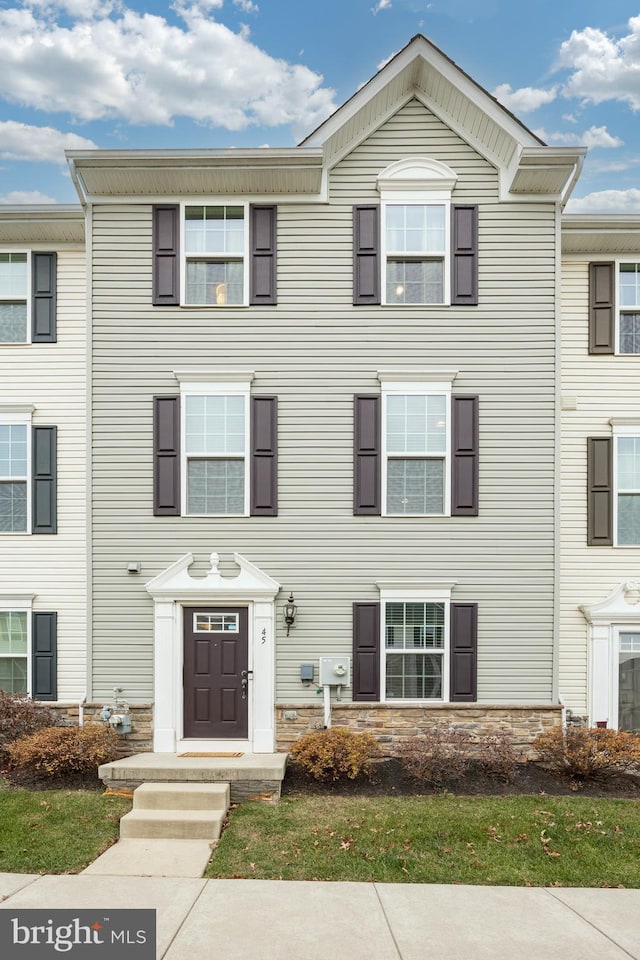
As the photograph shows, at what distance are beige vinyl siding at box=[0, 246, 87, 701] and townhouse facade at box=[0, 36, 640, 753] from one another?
642 mm

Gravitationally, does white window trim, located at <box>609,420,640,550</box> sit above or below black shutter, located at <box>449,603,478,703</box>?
above

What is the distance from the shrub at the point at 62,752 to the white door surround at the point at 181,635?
0.88 meters

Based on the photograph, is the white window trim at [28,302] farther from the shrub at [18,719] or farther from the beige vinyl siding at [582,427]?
the beige vinyl siding at [582,427]

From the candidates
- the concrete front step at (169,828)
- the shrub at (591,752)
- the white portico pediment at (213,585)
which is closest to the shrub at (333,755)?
the concrete front step at (169,828)

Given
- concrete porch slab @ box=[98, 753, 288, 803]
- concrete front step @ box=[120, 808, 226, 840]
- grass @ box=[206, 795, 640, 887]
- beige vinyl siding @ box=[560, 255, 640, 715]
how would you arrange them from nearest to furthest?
grass @ box=[206, 795, 640, 887], concrete front step @ box=[120, 808, 226, 840], concrete porch slab @ box=[98, 753, 288, 803], beige vinyl siding @ box=[560, 255, 640, 715]

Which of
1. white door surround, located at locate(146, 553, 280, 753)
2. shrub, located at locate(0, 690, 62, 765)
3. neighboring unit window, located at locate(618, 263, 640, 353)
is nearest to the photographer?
shrub, located at locate(0, 690, 62, 765)

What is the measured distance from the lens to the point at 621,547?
9.12m

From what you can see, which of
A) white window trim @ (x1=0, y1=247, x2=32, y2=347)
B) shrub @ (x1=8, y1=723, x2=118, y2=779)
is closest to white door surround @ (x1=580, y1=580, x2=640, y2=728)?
shrub @ (x1=8, y1=723, x2=118, y2=779)

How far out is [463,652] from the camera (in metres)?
8.53

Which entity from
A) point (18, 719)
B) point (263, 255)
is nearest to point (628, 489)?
point (263, 255)

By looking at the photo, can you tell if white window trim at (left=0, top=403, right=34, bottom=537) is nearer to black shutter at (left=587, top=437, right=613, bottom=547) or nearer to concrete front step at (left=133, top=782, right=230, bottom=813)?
concrete front step at (left=133, top=782, right=230, bottom=813)

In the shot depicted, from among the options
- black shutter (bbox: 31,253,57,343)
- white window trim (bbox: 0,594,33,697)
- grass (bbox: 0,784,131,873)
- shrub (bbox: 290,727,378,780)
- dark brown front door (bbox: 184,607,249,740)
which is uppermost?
black shutter (bbox: 31,253,57,343)

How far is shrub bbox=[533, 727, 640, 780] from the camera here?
754 centimetres

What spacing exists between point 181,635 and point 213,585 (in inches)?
33.8
